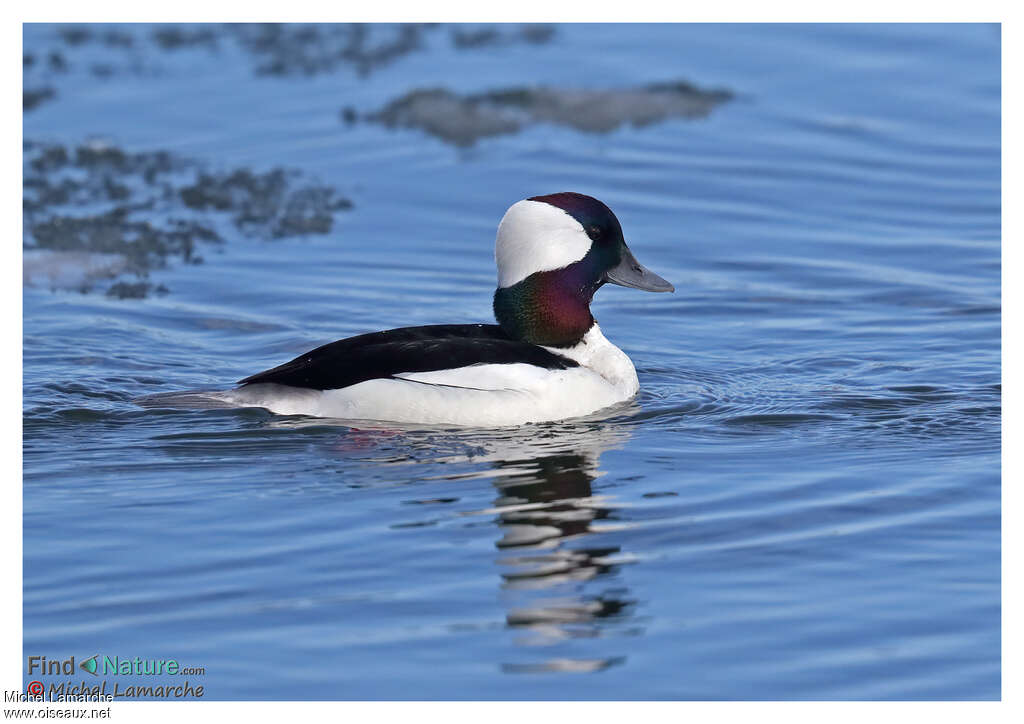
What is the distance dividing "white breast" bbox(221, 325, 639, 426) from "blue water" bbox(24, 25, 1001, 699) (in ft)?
0.43

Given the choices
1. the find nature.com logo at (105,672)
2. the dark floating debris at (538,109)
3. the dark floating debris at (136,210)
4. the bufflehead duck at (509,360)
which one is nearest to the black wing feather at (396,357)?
the bufflehead duck at (509,360)

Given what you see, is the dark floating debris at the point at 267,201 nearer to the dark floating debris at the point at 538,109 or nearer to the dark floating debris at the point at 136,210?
the dark floating debris at the point at 136,210

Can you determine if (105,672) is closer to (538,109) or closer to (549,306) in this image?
(549,306)

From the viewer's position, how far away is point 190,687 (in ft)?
19.1

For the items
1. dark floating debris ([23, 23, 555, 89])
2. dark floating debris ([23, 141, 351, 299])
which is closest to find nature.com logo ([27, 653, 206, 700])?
dark floating debris ([23, 141, 351, 299])

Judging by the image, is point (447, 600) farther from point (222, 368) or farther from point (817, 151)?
point (817, 151)

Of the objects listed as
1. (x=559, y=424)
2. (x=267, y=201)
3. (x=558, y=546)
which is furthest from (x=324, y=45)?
(x=558, y=546)

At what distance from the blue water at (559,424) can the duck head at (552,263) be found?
721 millimetres

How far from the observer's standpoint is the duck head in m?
9.15

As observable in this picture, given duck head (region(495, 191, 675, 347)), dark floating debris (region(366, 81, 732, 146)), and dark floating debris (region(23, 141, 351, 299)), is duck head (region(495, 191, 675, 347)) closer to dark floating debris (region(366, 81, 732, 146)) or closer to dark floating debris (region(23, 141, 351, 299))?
dark floating debris (region(23, 141, 351, 299))

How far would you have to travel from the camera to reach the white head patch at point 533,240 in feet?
30.0

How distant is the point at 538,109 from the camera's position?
16.1 meters

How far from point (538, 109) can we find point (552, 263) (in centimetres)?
720

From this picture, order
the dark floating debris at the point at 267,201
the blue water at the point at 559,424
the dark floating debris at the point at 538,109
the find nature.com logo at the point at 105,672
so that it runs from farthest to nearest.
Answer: the dark floating debris at the point at 538,109 < the dark floating debris at the point at 267,201 < the blue water at the point at 559,424 < the find nature.com logo at the point at 105,672
